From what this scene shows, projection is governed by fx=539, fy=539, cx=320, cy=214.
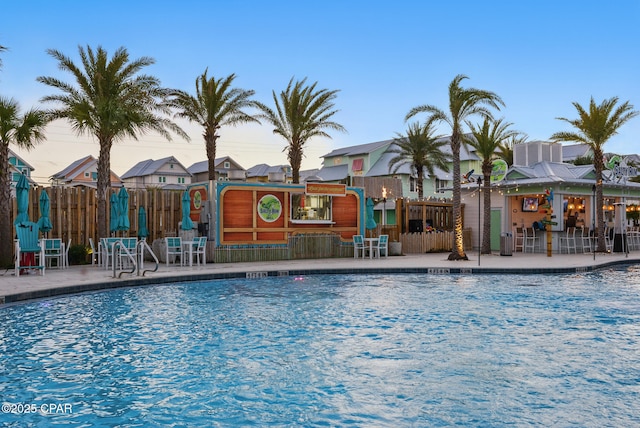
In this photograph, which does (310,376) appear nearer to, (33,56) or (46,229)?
(46,229)

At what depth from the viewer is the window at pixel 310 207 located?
20.3 m

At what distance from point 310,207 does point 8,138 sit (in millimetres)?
10211

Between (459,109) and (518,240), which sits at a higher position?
(459,109)

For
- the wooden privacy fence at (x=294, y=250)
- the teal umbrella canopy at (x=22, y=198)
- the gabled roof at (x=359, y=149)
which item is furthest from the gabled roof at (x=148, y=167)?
the teal umbrella canopy at (x=22, y=198)

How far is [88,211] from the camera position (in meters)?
17.8

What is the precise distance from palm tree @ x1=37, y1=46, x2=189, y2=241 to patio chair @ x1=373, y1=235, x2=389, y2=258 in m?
9.47

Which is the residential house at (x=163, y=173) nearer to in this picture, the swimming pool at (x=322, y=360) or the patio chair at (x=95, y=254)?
the patio chair at (x=95, y=254)

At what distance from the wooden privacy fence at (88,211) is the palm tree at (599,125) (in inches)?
642

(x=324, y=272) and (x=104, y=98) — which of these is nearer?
(x=324, y=272)

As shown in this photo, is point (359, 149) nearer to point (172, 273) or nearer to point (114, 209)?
point (114, 209)

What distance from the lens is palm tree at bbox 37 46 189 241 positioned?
17516mm

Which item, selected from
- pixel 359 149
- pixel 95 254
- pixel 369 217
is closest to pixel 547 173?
pixel 369 217

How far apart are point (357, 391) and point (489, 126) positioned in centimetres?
1856

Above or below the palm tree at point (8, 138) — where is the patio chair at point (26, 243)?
below
